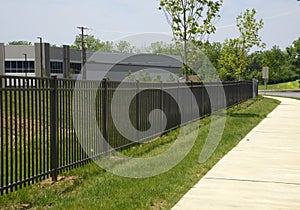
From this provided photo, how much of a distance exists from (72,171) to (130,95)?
121 inches

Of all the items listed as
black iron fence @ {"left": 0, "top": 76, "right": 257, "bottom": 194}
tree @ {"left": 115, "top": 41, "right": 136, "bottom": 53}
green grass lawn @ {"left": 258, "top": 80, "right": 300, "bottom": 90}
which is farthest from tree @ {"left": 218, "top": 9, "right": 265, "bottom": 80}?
tree @ {"left": 115, "top": 41, "right": 136, "bottom": 53}

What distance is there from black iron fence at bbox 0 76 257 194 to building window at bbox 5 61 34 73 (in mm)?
77557

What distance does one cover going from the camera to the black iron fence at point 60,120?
5957 millimetres

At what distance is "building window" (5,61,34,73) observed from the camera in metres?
86.5

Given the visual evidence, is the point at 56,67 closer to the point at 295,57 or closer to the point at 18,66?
the point at 18,66

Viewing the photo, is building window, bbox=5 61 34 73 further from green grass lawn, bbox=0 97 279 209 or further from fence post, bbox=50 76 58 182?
fence post, bbox=50 76 58 182

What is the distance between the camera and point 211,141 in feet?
37.4

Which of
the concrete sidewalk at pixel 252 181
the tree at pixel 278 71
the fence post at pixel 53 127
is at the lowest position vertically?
the concrete sidewalk at pixel 252 181

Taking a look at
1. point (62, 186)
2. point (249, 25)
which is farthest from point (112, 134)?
point (249, 25)

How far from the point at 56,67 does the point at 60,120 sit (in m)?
81.6

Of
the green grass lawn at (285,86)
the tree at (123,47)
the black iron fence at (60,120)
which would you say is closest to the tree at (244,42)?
the black iron fence at (60,120)

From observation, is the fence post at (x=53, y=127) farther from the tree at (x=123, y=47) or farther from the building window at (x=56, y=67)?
the tree at (x=123, y=47)

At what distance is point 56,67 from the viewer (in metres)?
86.6

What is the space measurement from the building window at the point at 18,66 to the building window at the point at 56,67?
429 cm
